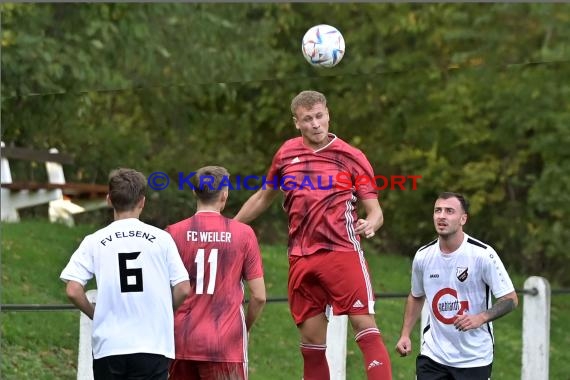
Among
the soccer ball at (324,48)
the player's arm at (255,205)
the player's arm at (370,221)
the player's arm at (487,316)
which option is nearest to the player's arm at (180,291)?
the player's arm at (370,221)

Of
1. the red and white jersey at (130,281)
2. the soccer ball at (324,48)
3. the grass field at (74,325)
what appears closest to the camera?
the red and white jersey at (130,281)

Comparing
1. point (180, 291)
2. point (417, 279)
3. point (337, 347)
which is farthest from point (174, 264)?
point (337, 347)

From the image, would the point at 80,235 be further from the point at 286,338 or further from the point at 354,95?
the point at 354,95

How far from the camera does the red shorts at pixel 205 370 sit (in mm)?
6863

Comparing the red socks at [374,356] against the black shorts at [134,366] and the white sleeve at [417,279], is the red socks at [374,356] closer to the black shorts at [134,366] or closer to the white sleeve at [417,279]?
the white sleeve at [417,279]

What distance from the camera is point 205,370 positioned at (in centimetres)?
688

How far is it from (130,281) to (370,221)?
166 cm

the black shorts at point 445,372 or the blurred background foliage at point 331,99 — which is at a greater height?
the blurred background foliage at point 331,99

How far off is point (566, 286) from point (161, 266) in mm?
10854

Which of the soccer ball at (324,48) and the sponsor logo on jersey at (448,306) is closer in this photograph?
the sponsor logo on jersey at (448,306)

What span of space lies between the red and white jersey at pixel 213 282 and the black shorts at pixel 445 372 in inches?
56.0

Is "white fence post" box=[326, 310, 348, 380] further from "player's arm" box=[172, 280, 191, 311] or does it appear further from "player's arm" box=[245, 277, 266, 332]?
"player's arm" box=[172, 280, 191, 311]

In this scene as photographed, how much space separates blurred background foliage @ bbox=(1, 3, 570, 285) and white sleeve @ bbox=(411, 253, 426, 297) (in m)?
6.54

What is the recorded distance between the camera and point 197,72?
16.3 m
